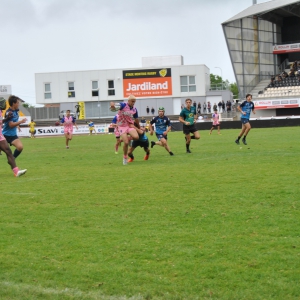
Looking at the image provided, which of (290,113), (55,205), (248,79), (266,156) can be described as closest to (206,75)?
(248,79)

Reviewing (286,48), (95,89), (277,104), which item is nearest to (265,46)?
(286,48)

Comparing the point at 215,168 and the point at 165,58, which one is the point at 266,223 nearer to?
the point at 215,168

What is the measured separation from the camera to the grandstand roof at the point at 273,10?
61.7 metres

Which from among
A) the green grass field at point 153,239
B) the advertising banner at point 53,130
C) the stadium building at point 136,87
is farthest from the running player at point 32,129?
the green grass field at point 153,239

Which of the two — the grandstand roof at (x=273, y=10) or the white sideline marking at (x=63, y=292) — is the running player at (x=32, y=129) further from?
the white sideline marking at (x=63, y=292)

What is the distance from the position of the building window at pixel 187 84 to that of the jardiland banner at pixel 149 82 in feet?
5.61

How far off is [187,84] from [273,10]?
18382 millimetres

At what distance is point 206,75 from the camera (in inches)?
3152

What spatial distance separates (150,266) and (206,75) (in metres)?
76.0

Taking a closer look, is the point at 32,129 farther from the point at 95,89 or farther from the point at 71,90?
the point at 71,90

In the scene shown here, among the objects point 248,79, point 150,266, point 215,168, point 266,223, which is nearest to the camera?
point 150,266

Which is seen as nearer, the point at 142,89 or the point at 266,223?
the point at 266,223

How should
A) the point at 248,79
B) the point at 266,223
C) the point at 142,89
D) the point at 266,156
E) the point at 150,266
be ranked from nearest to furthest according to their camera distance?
the point at 150,266 < the point at 266,223 < the point at 266,156 < the point at 248,79 < the point at 142,89

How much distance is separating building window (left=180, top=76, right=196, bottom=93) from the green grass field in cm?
6801
